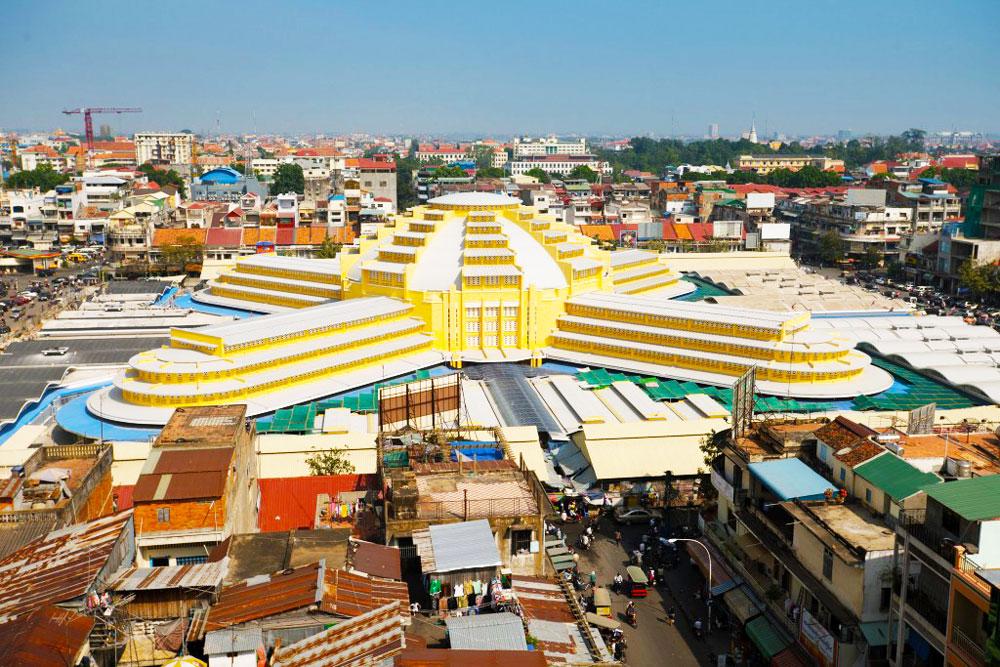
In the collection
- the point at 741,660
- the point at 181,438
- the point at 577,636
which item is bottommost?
the point at 741,660

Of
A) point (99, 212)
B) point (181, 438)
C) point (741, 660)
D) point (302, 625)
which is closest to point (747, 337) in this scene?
point (741, 660)

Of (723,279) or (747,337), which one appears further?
(723,279)

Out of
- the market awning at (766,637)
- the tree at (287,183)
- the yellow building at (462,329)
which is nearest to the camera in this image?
the market awning at (766,637)

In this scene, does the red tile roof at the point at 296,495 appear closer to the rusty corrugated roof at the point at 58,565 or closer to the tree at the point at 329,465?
the tree at the point at 329,465

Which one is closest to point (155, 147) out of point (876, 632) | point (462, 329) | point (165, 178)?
point (165, 178)

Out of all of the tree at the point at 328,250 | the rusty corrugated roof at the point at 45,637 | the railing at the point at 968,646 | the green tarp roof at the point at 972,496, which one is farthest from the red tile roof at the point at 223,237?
the railing at the point at 968,646

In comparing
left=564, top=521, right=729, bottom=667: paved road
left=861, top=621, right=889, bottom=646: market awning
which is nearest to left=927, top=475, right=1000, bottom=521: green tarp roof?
left=861, top=621, right=889, bottom=646: market awning

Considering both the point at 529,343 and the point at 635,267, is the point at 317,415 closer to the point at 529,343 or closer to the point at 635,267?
the point at 529,343
